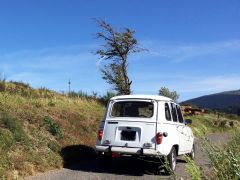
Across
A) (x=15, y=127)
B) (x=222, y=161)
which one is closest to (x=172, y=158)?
(x=15, y=127)

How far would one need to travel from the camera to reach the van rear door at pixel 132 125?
42.5ft

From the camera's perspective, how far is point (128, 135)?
13.2 metres

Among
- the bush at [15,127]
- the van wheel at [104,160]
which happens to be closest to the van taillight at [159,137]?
the van wheel at [104,160]

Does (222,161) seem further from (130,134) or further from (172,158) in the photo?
(172,158)

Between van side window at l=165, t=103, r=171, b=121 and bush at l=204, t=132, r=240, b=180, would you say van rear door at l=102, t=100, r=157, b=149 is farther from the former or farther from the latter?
bush at l=204, t=132, r=240, b=180

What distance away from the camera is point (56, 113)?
19.7 meters

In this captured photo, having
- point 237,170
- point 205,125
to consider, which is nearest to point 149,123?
point 237,170

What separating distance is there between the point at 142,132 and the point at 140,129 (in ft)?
0.35

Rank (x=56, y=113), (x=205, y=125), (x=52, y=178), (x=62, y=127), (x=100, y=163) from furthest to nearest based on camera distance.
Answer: (x=205, y=125)
(x=56, y=113)
(x=62, y=127)
(x=100, y=163)
(x=52, y=178)

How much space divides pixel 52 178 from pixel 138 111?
322cm

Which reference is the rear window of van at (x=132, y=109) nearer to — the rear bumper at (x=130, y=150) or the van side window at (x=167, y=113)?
the van side window at (x=167, y=113)

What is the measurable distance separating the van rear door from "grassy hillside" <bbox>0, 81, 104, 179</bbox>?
196cm

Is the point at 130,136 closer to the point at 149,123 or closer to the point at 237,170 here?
the point at 149,123

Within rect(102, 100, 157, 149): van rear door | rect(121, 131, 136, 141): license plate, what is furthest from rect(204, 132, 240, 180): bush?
rect(121, 131, 136, 141): license plate
